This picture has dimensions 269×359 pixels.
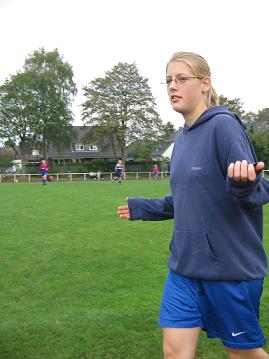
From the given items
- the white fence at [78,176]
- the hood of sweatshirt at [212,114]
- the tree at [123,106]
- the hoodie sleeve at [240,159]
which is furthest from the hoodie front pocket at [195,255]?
the tree at [123,106]

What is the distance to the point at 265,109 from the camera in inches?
2982

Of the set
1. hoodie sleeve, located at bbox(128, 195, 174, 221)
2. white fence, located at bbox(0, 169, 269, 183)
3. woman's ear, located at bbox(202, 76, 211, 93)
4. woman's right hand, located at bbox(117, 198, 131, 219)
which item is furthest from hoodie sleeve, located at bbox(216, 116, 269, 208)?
white fence, located at bbox(0, 169, 269, 183)

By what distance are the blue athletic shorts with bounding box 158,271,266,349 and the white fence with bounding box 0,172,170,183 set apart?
4352cm

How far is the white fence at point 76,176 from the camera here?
46.0 metres

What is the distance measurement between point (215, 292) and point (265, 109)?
254 ft

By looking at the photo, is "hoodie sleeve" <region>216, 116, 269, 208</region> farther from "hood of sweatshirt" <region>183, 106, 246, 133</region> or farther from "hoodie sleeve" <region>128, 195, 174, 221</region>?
"hoodie sleeve" <region>128, 195, 174, 221</region>

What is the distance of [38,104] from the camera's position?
55.2 meters

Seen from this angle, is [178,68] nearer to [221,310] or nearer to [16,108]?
[221,310]

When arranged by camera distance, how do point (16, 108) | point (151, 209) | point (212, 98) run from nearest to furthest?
1. point (212, 98)
2. point (151, 209)
3. point (16, 108)

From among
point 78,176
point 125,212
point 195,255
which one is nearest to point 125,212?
point 125,212

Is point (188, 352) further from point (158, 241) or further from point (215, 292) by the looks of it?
point (158, 241)

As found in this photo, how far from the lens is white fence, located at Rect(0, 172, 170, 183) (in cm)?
4597

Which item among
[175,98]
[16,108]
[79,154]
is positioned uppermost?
[16,108]

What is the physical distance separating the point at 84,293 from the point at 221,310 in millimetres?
3265
